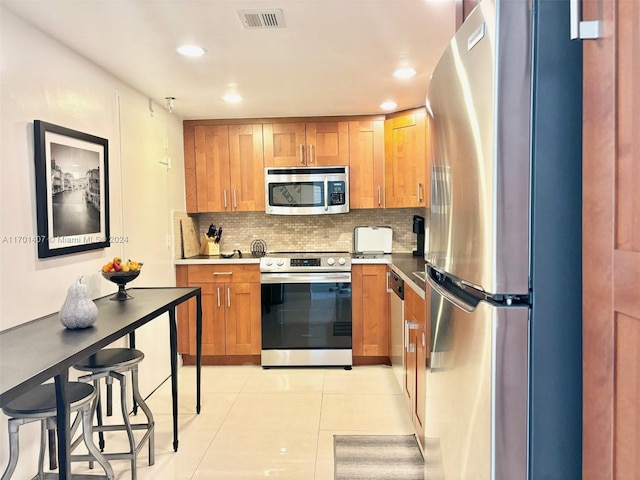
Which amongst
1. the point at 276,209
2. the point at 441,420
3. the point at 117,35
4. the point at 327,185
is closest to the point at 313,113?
the point at 327,185

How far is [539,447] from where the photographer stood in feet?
3.13

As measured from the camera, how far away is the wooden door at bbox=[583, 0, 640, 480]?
74 cm

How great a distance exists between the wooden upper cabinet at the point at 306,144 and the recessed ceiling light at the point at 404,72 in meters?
1.26

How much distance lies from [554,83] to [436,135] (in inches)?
20.2

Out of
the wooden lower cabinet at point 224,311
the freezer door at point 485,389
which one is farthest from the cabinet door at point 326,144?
the freezer door at point 485,389

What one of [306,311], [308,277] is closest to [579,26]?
[308,277]

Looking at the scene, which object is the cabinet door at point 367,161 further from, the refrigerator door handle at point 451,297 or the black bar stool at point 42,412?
the black bar stool at point 42,412

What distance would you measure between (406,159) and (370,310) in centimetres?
140

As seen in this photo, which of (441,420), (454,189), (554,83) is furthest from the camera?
(441,420)

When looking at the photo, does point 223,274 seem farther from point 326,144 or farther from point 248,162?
point 326,144

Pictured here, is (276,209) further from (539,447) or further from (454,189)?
(539,447)

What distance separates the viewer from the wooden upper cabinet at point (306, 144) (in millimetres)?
4336

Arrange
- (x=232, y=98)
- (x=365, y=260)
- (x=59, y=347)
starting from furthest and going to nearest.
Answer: (x=365, y=260)
(x=232, y=98)
(x=59, y=347)

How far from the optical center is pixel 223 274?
13.6 feet
